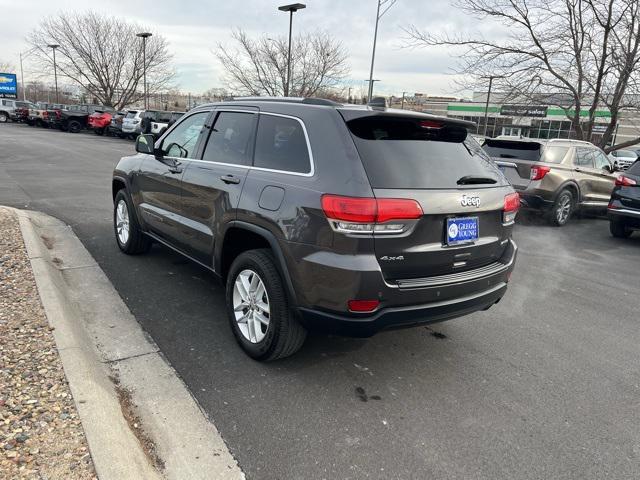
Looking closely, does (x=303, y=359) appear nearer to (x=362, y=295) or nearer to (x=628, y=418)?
(x=362, y=295)

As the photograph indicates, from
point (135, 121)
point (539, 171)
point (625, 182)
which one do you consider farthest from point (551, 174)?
point (135, 121)

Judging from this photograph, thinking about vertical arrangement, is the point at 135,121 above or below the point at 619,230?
above

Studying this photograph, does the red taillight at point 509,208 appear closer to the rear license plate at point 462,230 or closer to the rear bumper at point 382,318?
the rear license plate at point 462,230

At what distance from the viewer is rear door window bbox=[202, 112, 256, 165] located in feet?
12.1

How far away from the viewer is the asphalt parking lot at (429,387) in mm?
2557

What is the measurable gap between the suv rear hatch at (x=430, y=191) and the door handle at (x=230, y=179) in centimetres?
98

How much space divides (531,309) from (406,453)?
2765 mm

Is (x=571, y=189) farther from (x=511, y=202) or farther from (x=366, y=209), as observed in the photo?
(x=366, y=209)

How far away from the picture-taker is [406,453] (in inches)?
102

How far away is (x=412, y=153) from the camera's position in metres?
3.11

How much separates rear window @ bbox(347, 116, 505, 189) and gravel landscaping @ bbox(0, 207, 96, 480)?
203cm

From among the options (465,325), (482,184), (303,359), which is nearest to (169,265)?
(303,359)

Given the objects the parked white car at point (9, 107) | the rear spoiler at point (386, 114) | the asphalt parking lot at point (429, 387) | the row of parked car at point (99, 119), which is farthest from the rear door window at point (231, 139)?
the parked white car at point (9, 107)

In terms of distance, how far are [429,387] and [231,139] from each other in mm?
2407
